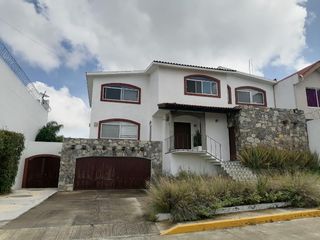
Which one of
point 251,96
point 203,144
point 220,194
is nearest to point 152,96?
point 203,144

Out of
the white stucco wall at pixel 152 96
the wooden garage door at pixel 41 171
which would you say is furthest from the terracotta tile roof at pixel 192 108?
the wooden garage door at pixel 41 171

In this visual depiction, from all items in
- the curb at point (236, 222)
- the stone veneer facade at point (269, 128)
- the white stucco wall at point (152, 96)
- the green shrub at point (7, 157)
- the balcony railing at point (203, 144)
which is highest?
the white stucco wall at point (152, 96)

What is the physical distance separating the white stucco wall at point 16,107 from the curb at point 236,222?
12166 millimetres

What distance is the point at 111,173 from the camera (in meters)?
15.5

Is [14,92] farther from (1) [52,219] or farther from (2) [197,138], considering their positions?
(2) [197,138]

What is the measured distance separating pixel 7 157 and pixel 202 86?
43.0ft

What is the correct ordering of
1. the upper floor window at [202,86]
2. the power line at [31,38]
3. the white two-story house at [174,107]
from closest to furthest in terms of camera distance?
the power line at [31,38]
the white two-story house at [174,107]
the upper floor window at [202,86]

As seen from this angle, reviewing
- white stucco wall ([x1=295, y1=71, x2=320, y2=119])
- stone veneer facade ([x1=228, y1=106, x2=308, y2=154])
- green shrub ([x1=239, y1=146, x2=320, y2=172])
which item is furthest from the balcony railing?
white stucco wall ([x1=295, y1=71, x2=320, y2=119])

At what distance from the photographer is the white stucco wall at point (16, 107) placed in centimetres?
1380

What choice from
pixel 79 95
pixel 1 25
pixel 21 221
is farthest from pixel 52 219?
pixel 79 95

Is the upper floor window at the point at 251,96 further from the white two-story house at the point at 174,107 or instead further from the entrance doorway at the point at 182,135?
the entrance doorway at the point at 182,135

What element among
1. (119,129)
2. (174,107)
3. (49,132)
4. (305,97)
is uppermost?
(305,97)

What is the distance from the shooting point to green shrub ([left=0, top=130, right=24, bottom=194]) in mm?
12328

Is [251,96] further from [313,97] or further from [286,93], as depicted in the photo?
[313,97]
